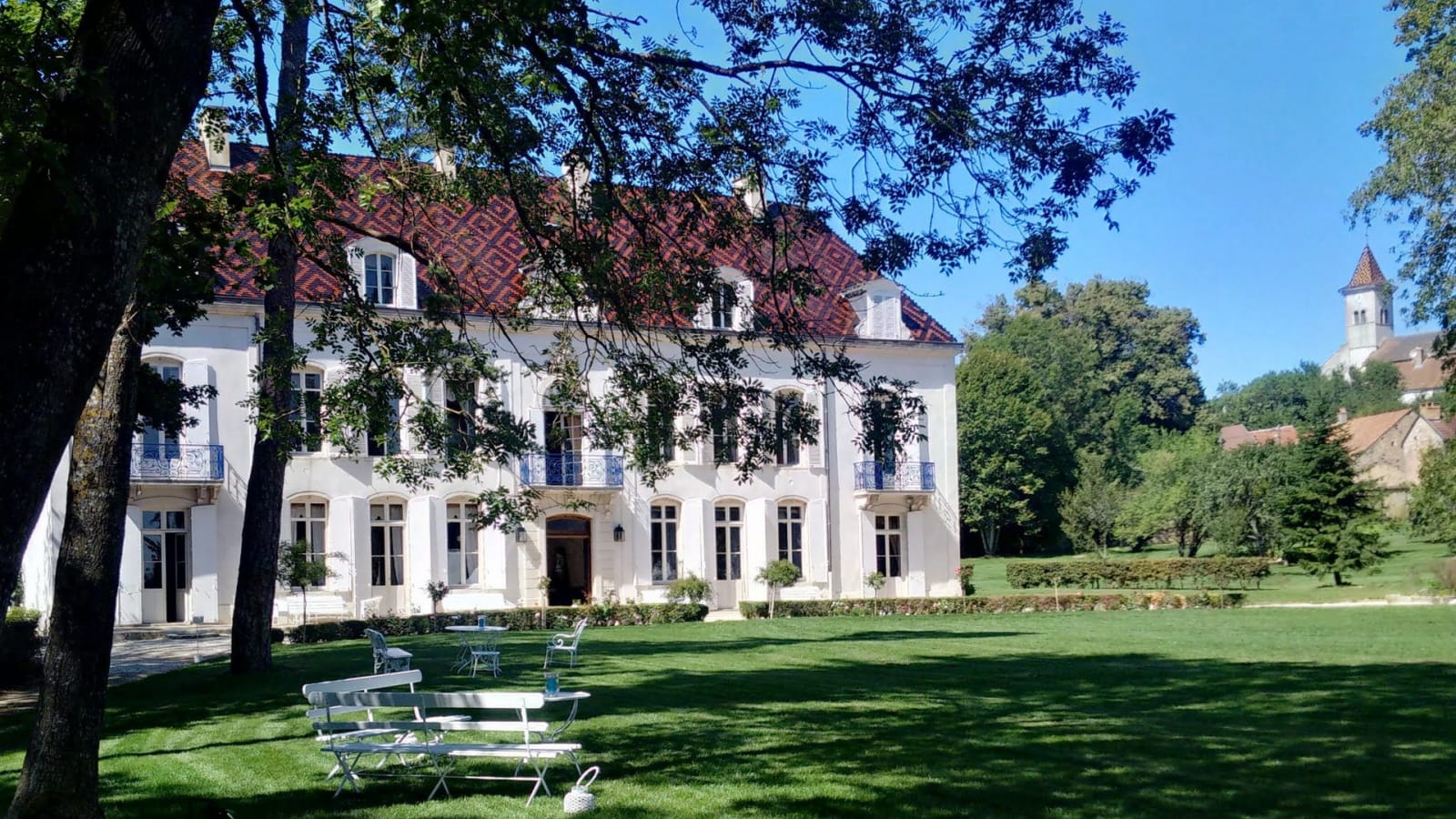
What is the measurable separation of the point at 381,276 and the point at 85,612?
23.4 meters

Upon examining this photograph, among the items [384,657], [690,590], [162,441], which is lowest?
[690,590]

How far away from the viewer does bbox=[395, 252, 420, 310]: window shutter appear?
1197 inches

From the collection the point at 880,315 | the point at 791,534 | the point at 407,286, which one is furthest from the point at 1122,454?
the point at 407,286

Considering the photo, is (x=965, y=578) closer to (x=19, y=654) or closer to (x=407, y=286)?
(x=407, y=286)

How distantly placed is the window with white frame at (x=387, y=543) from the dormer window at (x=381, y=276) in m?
4.71

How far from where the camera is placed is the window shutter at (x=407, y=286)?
3041cm

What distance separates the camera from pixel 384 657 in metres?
15.5

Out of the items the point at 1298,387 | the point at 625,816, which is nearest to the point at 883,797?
the point at 625,816

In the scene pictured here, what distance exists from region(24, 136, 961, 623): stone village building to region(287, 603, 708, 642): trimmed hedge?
240cm

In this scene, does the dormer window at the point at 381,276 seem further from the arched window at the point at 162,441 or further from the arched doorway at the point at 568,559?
the arched doorway at the point at 568,559

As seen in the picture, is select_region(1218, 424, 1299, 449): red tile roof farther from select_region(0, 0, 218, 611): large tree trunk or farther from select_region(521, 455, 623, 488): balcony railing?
select_region(0, 0, 218, 611): large tree trunk

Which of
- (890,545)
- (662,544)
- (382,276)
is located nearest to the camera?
(382,276)

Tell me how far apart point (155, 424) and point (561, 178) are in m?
8.20

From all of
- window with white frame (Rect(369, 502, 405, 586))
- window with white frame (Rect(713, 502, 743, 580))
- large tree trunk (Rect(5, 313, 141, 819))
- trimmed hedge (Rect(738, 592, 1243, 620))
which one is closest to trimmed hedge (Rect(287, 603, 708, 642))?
trimmed hedge (Rect(738, 592, 1243, 620))
